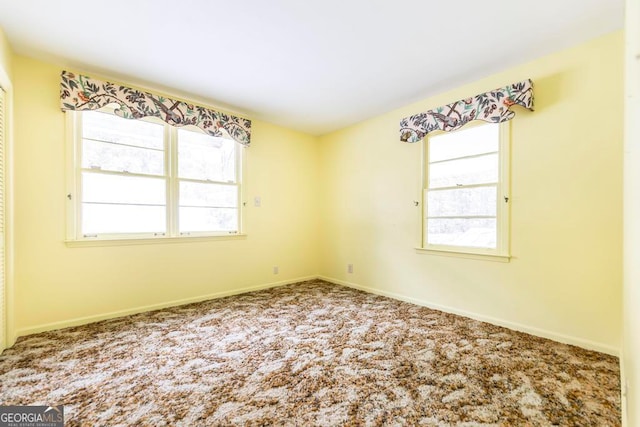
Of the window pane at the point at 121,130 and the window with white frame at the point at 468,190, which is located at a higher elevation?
the window pane at the point at 121,130

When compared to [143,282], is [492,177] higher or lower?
higher

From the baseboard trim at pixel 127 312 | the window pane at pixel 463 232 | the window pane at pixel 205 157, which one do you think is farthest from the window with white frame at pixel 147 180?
the window pane at pixel 463 232

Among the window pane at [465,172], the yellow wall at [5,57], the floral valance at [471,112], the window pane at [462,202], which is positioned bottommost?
the window pane at [462,202]

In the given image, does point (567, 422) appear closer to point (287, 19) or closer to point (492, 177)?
point (492, 177)

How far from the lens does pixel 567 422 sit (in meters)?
1.41

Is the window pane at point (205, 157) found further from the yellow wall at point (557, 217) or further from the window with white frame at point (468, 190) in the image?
the window with white frame at point (468, 190)

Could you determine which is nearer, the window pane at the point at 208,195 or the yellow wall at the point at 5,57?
the yellow wall at the point at 5,57

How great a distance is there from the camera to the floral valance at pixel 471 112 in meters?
2.40

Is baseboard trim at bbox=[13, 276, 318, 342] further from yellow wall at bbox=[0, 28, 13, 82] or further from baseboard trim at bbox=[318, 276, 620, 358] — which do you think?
yellow wall at bbox=[0, 28, 13, 82]

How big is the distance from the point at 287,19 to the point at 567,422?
9.37 ft

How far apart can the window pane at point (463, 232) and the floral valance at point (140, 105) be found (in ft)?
8.51

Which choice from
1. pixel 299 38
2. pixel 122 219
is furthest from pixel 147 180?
pixel 299 38

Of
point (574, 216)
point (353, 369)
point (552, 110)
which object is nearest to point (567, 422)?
point (353, 369)

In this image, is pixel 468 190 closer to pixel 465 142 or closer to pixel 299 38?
pixel 465 142
